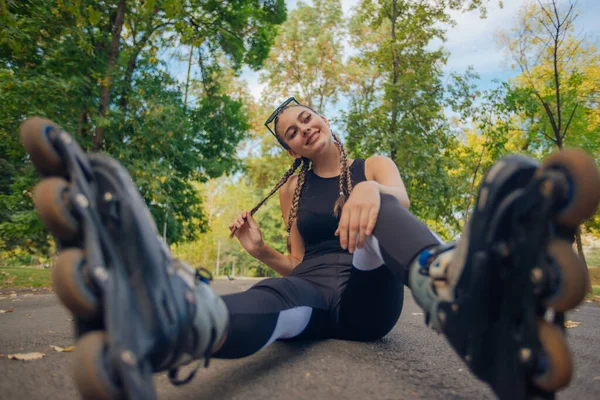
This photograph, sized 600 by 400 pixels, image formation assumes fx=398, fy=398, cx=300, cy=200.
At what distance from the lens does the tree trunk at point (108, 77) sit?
7.21 metres

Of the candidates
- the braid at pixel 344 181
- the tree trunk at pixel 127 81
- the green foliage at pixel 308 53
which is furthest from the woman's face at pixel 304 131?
the green foliage at pixel 308 53

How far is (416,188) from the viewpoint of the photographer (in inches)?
339

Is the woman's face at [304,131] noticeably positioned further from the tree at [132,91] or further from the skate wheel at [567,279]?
the tree at [132,91]

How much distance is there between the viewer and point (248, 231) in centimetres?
212

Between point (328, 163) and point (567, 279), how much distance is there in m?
1.54

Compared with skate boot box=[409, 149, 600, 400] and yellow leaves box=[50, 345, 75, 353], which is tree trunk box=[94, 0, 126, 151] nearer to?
yellow leaves box=[50, 345, 75, 353]

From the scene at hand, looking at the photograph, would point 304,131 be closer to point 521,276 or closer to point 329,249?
point 329,249

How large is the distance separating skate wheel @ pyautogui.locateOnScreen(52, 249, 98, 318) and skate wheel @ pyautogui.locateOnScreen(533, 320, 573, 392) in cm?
79

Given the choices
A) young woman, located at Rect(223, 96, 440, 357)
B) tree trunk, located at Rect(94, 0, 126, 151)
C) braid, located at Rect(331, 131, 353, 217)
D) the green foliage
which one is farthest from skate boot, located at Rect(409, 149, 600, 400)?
the green foliage

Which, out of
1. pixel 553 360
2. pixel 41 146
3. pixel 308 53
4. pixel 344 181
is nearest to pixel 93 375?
pixel 41 146

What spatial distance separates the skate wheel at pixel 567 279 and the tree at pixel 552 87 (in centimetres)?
866

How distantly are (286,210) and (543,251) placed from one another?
5.99 feet

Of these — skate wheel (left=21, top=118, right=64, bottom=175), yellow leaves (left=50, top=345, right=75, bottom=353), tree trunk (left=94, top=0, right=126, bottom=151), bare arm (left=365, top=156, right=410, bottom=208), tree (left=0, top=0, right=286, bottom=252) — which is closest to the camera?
skate wheel (left=21, top=118, right=64, bottom=175)

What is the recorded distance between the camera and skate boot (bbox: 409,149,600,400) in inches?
25.9
